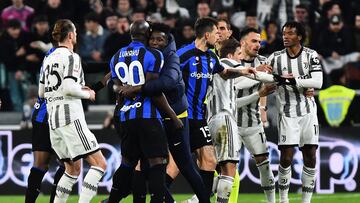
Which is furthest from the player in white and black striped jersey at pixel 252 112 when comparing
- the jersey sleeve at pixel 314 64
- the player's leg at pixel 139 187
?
the player's leg at pixel 139 187

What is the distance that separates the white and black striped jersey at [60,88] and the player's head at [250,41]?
251cm

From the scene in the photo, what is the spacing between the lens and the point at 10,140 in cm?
1719

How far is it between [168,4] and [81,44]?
1.91 m

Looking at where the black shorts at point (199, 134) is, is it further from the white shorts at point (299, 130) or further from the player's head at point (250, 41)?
the player's head at point (250, 41)

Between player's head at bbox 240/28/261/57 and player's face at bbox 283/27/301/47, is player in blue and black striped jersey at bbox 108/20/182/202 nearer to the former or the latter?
player's head at bbox 240/28/261/57

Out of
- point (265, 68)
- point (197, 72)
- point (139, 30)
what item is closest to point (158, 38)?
point (139, 30)

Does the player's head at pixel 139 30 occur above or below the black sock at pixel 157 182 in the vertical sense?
above

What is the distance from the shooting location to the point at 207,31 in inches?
488

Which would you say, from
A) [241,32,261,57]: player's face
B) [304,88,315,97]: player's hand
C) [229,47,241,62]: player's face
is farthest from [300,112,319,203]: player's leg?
[229,47,241,62]: player's face

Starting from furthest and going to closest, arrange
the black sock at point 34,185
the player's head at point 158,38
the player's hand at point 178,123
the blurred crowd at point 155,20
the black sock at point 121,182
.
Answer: the blurred crowd at point 155,20, the black sock at point 34,185, the player's head at point 158,38, the black sock at point 121,182, the player's hand at point 178,123

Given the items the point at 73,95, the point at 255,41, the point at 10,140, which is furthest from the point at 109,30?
the point at 73,95

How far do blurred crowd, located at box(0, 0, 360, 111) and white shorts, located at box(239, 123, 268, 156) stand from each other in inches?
193

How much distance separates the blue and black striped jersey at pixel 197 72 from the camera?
12297 mm

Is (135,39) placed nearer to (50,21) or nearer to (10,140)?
(10,140)
